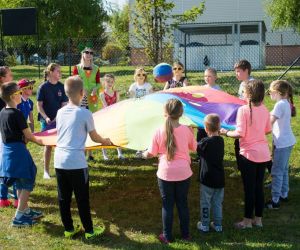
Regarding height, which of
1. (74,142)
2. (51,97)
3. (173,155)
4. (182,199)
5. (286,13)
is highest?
(286,13)

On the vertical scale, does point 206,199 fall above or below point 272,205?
above

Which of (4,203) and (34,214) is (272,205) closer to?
(34,214)

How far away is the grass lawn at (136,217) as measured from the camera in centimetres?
422

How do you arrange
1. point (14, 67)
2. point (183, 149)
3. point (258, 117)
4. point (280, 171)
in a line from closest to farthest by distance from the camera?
1. point (183, 149)
2. point (258, 117)
3. point (280, 171)
4. point (14, 67)

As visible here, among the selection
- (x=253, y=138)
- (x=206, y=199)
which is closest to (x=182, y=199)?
(x=206, y=199)

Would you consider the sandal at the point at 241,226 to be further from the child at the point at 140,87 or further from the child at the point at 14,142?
the child at the point at 140,87

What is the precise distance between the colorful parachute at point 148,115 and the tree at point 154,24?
31.2 feet

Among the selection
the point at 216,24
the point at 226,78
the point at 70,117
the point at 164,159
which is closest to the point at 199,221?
the point at 164,159

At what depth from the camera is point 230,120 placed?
5168mm

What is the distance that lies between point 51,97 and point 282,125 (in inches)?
115

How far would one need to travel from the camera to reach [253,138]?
4.36 meters

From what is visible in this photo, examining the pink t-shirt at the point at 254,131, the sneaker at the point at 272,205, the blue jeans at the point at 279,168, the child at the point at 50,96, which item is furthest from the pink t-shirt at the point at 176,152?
the child at the point at 50,96

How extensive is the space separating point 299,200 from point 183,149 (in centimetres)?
205

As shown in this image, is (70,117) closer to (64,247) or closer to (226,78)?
(64,247)
